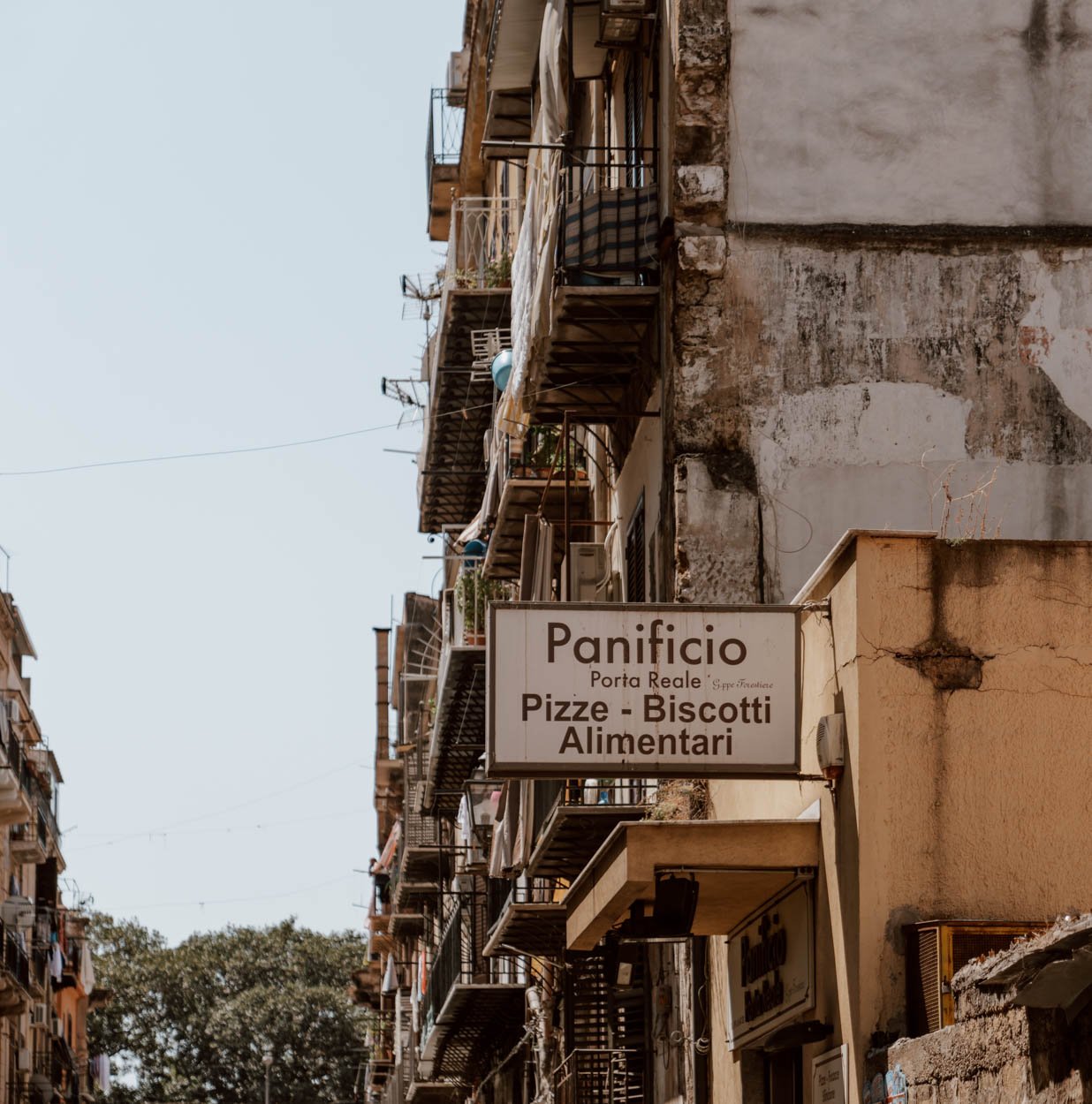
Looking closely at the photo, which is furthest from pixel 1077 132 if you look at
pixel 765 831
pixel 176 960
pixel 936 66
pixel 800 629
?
pixel 176 960

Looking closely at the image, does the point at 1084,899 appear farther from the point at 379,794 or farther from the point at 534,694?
the point at 379,794

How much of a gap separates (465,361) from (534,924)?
8.79 meters

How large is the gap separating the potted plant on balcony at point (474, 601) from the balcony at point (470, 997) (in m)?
4.27

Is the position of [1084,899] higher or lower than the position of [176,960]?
lower

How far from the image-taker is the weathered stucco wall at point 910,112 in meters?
14.9

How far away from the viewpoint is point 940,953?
10.2 meters

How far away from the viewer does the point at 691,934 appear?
13023 millimetres

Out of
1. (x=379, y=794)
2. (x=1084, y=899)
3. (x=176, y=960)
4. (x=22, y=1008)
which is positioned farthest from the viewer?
(x=176, y=960)

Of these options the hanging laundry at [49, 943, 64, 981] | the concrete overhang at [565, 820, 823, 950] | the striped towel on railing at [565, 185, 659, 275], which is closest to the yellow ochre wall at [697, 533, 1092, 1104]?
the concrete overhang at [565, 820, 823, 950]

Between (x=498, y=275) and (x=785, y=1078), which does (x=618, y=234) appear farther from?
(x=498, y=275)

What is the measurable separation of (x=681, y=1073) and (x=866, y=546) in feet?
19.1

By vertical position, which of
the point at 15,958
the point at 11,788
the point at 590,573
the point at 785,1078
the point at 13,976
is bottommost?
the point at 785,1078

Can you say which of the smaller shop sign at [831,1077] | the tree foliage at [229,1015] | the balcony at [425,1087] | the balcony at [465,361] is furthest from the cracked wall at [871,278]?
the tree foliage at [229,1015]

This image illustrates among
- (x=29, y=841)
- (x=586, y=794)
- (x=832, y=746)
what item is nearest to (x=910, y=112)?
(x=832, y=746)
